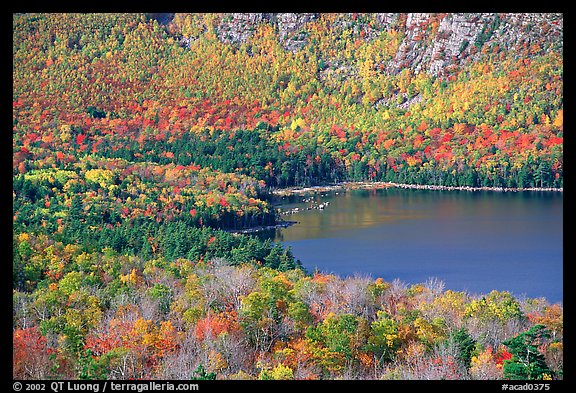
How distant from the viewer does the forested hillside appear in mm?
20438

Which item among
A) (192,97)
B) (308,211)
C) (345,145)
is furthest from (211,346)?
(192,97)

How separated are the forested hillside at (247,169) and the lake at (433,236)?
9.41ft

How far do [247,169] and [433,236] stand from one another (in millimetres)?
26843

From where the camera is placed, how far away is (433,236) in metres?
45.9

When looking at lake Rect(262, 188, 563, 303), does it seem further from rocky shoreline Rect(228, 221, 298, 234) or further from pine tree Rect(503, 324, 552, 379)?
pine tree Rect(503, 324, 552, 379)

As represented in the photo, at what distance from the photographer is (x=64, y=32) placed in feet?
367

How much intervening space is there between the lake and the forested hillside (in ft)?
9.41

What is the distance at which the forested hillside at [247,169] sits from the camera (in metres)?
20.4

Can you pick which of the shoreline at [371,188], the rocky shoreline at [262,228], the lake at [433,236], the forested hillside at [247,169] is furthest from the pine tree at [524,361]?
the shoreline at [371,188]

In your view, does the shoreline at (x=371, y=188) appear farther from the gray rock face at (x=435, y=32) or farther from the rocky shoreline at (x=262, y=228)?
the gray rock face at (x=435, y=32)

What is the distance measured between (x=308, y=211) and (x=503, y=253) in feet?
56.2
